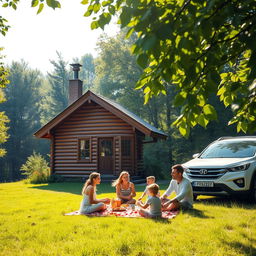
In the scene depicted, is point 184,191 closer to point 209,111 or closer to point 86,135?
point 209,111

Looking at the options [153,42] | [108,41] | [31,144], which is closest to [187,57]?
[153,42]

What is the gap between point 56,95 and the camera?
50.1m

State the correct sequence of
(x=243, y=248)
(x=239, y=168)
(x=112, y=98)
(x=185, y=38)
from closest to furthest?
1. (x=185, y=38)
2. (x=243, y=248)
3. (x=239, y=168)
4. (x=112, y=98)

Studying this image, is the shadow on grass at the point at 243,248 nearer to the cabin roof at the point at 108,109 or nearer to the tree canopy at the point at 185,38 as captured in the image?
the tree canopy at the point at 185,38

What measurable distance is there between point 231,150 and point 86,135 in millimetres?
11433

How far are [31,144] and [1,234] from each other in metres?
40.6

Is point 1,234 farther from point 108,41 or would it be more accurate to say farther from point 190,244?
point 108,41

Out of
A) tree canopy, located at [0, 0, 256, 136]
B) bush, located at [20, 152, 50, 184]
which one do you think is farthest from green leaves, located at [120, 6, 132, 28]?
bush, located at [20, 152, 50, 184]

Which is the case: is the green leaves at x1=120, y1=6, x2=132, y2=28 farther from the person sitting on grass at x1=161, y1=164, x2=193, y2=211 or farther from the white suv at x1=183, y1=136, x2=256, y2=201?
the white suv at x1=183, y1=136, x2=256, y2=201

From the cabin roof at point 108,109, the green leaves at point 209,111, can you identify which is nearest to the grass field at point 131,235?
the green leaves at point 209,111

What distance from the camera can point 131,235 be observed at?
510 centimetres

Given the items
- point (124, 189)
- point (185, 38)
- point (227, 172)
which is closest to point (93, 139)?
point (124, 189)

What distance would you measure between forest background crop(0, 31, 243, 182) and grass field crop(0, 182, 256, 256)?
14.8m

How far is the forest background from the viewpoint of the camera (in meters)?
32.0
